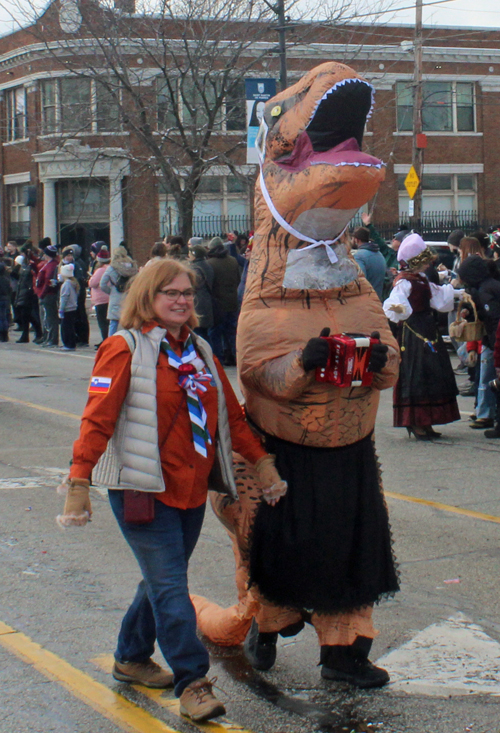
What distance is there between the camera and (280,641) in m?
4.20

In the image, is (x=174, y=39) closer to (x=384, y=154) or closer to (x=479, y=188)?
(x=384, y=154)

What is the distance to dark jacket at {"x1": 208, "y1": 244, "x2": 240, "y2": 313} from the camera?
13.3 m

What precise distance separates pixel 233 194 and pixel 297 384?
2972cm

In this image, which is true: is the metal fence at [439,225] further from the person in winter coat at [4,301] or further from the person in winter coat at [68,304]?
the person in winter coat at [4,301]

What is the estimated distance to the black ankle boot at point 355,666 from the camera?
11.9 feet

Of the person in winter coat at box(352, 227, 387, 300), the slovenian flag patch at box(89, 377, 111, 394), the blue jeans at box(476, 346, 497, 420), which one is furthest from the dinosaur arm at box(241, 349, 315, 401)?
the person in winter coat at box(352, 227, 387, 300)

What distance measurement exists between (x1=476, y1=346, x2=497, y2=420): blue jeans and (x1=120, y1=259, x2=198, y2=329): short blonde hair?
616 centimetres

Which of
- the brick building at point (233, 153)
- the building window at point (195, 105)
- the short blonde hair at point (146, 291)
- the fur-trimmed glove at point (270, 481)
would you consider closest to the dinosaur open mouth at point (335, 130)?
the short blonde hair at point (146, 291)

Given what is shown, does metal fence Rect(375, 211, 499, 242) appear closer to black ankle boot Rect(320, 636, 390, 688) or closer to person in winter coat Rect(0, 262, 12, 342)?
person in winter coat Rect(0, 262, 12, 342)

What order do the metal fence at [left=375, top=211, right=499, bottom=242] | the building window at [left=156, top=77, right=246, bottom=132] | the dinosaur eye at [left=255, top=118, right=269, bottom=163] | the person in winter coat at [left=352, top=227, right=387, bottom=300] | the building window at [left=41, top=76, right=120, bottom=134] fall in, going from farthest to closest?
the metal fence at [left=375, top=211, right=499, bottom=242]
the building window at [left=41, top=76, right=120, bottom=134]
the building window at [left=156, top=77, right=246, bottom=132]
the person in winter coat at [left=352, top=227, right=387, bottom=300]
the dinosaur eye at [left=255, top=118, right=269, bottom=163]

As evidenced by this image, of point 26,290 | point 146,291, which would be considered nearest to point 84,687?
point 146,291

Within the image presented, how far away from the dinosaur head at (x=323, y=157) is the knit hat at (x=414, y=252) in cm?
465

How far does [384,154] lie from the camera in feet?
104

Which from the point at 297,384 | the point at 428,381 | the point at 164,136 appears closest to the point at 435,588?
the point at 297,384
